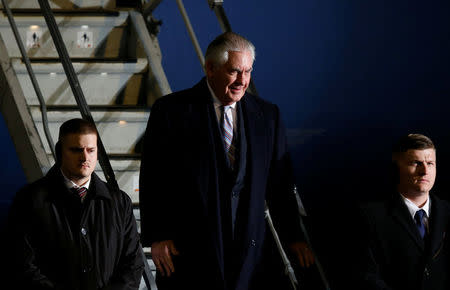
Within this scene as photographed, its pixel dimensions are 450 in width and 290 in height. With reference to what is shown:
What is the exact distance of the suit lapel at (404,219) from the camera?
6.70 feet

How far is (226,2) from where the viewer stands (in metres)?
5.87

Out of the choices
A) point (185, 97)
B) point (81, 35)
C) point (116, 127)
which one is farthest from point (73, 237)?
point (81, 35)

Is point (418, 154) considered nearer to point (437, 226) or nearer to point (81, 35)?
point (437, 226)

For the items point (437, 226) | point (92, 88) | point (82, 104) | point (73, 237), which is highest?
point (92, 88)

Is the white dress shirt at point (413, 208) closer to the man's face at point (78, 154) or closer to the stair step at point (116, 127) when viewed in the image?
the man's face at point (78, 154)

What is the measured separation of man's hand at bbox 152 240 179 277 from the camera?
6.08 feet

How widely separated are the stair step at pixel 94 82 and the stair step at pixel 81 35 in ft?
0.61

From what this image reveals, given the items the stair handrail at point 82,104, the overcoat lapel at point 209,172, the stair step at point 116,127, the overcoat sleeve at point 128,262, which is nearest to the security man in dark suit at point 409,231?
the overcoat lapel at point 209,172

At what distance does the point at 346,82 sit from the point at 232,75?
175 inches

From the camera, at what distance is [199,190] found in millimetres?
1832

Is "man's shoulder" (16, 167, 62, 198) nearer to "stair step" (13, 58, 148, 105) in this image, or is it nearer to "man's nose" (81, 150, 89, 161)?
"man's nose" (81, 150, 89, 161)

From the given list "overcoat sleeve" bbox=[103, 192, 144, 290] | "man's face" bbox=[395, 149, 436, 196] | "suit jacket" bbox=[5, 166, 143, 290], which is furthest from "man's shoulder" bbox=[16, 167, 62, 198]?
"man's face" bbox=[395, 149, 436, 196]

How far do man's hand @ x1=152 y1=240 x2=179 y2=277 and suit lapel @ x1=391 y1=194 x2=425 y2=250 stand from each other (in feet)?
2.55

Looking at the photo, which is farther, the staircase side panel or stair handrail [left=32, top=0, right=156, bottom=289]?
the staircase side panel
